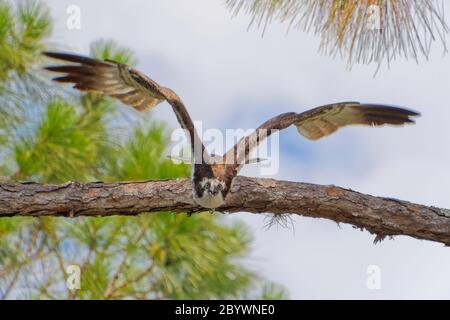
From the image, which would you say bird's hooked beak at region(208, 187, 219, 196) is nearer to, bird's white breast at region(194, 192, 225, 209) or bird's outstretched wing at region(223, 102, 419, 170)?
bird's white breast at region(194, 192, 225, 209)

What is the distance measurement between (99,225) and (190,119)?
3.68m

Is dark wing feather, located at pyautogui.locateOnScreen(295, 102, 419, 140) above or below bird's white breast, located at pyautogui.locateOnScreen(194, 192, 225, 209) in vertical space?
above

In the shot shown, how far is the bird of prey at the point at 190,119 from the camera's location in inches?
153

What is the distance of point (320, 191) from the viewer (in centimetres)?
409

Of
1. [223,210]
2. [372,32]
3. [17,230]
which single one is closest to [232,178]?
[223,210]

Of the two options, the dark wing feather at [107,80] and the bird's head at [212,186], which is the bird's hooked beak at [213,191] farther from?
the dark wing feather at [107,80]

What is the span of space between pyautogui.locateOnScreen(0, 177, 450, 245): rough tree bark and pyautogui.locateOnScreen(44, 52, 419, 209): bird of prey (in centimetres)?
14

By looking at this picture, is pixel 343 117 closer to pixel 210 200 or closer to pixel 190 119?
pixel 190 119

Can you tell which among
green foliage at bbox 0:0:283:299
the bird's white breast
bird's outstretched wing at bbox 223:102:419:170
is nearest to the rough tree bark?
the bird's white breast

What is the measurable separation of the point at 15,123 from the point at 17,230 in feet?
2.66

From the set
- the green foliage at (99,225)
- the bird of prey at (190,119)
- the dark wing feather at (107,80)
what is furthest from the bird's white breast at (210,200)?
the green foliage at (99,225)

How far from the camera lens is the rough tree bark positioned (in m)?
4.01

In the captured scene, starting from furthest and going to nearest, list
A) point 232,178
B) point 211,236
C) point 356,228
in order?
point 211,236
point 356,228
point 232,178
